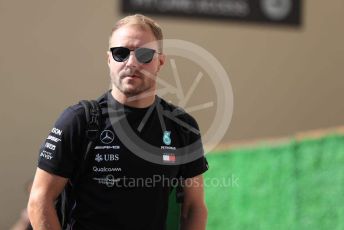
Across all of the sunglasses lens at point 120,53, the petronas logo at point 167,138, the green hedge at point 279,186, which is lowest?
the green hedge at point 279,186

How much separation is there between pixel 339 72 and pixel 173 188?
28.0ft

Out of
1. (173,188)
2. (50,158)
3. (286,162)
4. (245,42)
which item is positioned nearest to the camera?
(50,158)

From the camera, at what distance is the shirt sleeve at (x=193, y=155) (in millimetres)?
2838

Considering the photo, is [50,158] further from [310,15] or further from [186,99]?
[310,15]

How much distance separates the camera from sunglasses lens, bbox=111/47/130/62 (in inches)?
105

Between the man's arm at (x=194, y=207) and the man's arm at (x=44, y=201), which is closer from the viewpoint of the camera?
the man's arm at (x=44, y=201)

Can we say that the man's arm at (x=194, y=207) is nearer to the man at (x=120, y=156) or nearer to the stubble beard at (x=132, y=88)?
the man at (x=120, y=156)

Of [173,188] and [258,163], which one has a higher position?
[173,188]

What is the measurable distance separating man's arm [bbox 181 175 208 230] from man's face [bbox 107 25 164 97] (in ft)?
1.61

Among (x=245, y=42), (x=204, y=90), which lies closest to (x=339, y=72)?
(x=245, y=42)

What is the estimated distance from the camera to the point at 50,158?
250cm

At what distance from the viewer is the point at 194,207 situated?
9.62ft

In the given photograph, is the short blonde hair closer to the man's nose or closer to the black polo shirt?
the man's nose

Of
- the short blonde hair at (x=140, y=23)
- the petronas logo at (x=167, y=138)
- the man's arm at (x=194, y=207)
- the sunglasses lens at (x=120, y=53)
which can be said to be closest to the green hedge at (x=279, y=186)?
the man's arm at (x=194, y=207)
